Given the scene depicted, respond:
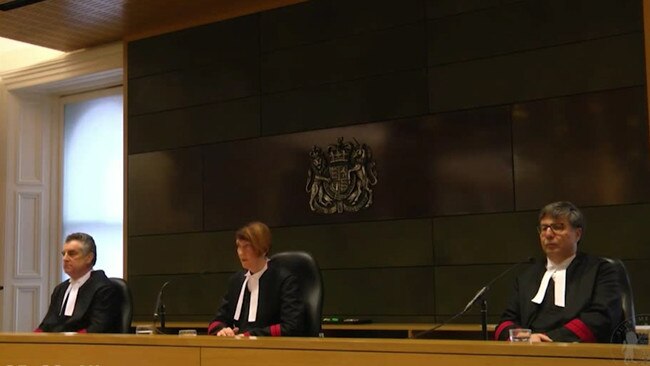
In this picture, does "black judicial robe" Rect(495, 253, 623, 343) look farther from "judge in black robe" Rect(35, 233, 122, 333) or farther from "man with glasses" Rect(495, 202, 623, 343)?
"judge in black robe" Rect(35, 233, 122, 333)

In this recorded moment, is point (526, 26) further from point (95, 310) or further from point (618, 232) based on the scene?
point (95, 310)

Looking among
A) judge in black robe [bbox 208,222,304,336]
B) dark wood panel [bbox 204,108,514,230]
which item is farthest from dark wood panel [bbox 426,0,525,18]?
judge in black robe [bbox 208,222,304,336]

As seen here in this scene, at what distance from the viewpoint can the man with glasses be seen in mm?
4156

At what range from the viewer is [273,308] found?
5.06 metres

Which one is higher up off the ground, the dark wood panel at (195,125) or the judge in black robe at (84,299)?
the dark wood panel at (195,125)

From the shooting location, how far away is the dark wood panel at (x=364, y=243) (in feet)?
20.9

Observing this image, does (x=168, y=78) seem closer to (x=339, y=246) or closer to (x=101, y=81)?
(x=101, y=81)

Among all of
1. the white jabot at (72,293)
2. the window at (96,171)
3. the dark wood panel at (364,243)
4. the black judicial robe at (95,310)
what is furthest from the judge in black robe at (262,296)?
the window at (96,171)

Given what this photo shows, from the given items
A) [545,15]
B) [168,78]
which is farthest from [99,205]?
[545,15]

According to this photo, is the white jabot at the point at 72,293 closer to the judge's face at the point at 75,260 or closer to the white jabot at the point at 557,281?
the judge's face at the point at 75,260

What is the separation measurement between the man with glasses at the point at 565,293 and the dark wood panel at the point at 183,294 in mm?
3225

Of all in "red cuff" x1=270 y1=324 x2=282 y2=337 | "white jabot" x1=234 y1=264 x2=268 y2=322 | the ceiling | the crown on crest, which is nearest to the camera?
"red cuff" x1=270 y1=324 x2=282 y2=337

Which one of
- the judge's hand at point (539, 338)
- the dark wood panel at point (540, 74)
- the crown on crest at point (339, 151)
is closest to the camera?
the judge's hand at point (539, 338)

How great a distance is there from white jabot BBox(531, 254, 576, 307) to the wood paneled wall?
50.1 inches
